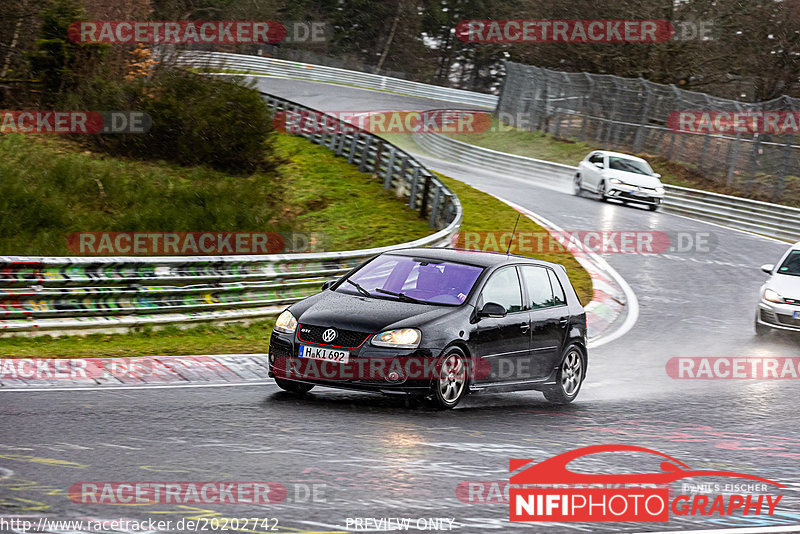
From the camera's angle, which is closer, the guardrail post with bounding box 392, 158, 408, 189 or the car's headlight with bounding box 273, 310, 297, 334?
the car's headlight with bounding box 273, 310, 297, 334

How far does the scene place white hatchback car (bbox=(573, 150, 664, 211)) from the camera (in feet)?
97.7

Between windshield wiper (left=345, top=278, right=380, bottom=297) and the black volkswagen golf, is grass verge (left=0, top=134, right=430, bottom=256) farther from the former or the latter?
the black volkswagen golf

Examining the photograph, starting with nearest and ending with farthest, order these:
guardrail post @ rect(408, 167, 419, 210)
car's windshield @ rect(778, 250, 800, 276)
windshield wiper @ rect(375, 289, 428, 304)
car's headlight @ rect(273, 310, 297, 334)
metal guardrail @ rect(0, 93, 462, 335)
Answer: car's headlight @ rect(273, 310, 297, 334), windshield wiper @ rect(375, 289, 428, 304), metal guardrail @ rect(0, 93, 462, 335), car's windshield @ rect(778, 250, 800, 276), guardrail post @ rect(408, 167, 419, 210)

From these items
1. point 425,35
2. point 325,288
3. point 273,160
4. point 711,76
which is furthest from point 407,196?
point 425,35

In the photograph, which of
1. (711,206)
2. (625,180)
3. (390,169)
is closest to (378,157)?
(390,169)

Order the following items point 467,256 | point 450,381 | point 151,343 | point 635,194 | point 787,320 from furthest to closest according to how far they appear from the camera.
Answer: point 635,194 → point 787,320 → point 151,343 → point 467,256 → point 450,381

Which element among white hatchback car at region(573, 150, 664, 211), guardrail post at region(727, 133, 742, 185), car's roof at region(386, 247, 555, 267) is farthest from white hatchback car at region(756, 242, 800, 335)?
guardrail post at region(727, 133, 742, 185)

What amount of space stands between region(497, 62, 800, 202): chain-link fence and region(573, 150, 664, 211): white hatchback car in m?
3.63

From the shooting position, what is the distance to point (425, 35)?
89.4 m

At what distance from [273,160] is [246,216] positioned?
7757 millimetres

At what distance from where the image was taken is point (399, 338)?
903cm

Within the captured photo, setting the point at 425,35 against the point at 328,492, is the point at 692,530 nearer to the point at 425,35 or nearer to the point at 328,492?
the point at 328,492

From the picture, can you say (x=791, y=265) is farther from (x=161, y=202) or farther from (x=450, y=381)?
(x=161, y=202)

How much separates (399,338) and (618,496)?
2.99 m
